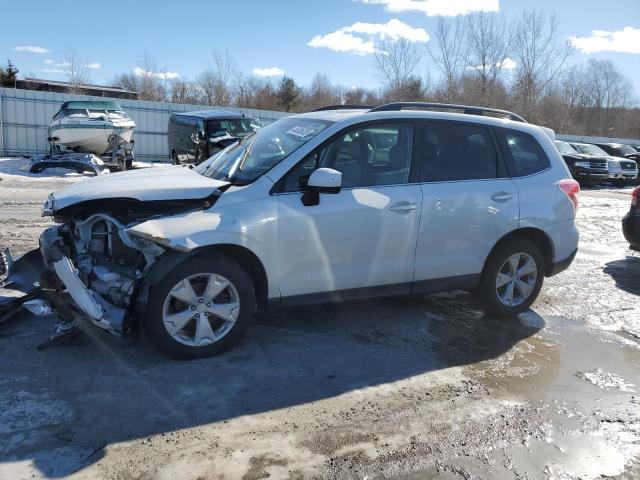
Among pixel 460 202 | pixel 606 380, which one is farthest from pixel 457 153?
pixel 606 380

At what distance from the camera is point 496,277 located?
529cm

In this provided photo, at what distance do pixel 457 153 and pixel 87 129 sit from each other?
15.0 metres

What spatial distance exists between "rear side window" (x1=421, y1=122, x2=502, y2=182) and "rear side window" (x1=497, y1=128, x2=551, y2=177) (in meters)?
0.17

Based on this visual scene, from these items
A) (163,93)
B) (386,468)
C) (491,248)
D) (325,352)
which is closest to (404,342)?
(325,352)

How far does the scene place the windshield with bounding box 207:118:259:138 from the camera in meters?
15.3

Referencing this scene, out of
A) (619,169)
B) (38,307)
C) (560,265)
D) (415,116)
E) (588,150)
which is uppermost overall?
(415,116)

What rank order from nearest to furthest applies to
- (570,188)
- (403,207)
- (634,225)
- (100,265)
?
(100,265) < (403,207) < (570,188) < (634,225)

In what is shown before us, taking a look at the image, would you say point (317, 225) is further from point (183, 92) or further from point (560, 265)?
point (183, 92)

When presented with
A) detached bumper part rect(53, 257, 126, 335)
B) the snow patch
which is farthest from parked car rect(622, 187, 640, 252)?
detached bumper part rect(53, 257, 126, 335)

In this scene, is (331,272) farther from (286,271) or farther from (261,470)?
(261,470)

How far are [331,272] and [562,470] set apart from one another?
209cm

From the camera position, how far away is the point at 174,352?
13.4 feet

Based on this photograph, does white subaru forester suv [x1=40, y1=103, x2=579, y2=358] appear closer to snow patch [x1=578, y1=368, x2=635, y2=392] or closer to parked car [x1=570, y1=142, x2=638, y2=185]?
snow patch [x1=578, y1=368, x2=635, y2=392]

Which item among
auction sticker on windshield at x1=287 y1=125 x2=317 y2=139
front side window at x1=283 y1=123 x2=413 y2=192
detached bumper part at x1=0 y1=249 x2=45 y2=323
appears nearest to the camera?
front side window at x1=283 y1=123 x2=413 y2=192
